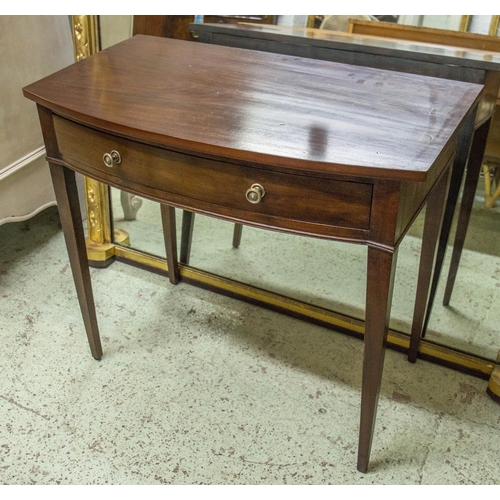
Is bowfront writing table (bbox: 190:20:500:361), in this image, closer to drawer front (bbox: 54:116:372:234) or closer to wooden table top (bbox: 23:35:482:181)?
wooden table top (bbox: 23:35:482:181)

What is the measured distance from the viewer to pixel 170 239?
160 cm

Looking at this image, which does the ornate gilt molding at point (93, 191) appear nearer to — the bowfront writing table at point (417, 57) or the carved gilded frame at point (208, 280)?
the carved gilded frame at point (208, 280)

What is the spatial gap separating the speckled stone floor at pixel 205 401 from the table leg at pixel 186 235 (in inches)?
3.3

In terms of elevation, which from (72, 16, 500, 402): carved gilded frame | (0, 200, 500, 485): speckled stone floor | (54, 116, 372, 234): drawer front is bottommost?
(0, 200, 500, 485): speckled stone floor

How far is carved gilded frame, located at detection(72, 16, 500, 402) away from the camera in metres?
1.41

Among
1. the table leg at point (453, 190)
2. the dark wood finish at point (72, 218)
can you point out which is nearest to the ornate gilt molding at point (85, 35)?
the dark wood finish at point (72, 218)

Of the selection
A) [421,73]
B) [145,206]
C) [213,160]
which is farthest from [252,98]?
[145,206]

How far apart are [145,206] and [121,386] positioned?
56cm

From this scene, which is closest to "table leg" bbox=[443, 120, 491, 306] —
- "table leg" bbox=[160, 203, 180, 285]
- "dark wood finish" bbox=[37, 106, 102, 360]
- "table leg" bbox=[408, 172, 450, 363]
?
"table leg" bbox=[408, 172, 450, 363]

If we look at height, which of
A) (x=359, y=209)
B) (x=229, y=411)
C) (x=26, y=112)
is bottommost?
(x=229, y=411)

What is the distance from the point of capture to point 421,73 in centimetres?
126

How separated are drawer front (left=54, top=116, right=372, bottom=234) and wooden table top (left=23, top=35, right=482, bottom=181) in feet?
0.11

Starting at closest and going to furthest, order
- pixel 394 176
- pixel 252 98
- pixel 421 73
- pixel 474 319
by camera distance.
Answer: pixel 394 176, pixel 252 98, pixel 421 73, pixel 474 319
